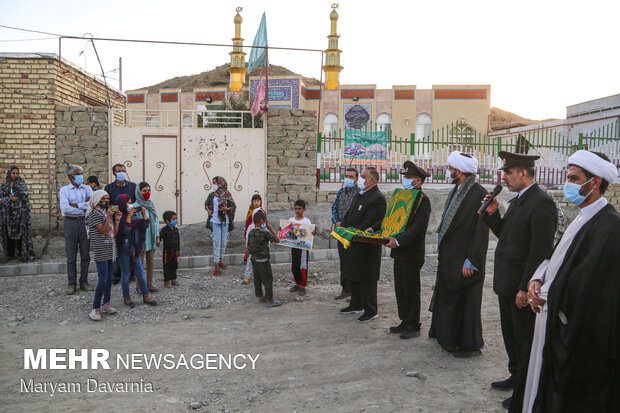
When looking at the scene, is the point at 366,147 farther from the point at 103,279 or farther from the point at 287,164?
the point at 103,279

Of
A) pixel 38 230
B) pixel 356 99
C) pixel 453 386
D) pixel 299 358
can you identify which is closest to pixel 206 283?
pixel 299 358

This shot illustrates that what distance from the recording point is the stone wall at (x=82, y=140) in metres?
11.1

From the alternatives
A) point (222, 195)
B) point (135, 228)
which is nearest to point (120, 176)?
point (135, 228)

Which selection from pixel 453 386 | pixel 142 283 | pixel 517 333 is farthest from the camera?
pixel 142 283

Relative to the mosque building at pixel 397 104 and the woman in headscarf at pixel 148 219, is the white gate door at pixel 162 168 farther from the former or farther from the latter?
the mosque building at pixel 397 104

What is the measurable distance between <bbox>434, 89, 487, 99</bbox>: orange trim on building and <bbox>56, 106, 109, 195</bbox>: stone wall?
2164 centimetres

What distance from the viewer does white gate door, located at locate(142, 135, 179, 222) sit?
11391mm

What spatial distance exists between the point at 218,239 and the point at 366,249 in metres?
3.25

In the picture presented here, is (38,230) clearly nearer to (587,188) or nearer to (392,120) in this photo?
(587,188)

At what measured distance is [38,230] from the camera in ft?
35.7

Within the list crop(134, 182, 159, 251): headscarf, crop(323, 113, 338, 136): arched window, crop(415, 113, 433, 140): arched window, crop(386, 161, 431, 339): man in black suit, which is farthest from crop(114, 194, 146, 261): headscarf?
crop(415, 113, 433, 140): arched window

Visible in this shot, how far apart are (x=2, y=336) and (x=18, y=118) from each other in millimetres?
7651

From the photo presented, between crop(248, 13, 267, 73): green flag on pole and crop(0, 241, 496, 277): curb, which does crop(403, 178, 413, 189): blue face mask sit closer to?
crop(0, 241, 496, 277): curb

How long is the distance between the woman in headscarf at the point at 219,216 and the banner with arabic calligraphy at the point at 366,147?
457 centimetres
